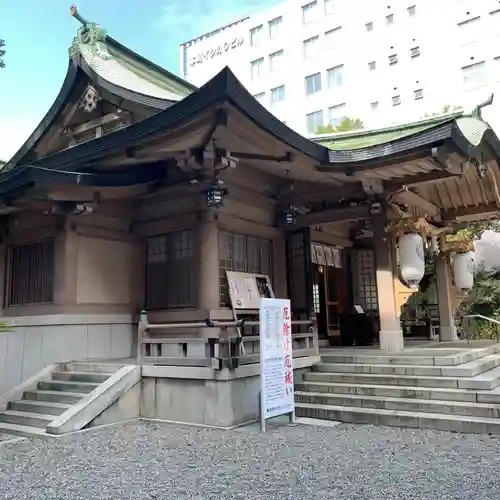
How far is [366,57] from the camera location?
3728 centimetres

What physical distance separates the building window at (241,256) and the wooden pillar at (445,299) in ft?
14.6

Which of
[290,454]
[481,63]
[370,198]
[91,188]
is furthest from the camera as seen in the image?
[481,63]

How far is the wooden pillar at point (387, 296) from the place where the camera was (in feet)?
30.1

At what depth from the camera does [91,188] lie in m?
8.35

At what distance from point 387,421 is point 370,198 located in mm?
4232

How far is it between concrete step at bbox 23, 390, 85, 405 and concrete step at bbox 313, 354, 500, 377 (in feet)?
12.1

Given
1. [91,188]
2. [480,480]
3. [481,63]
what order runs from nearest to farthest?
[480,480]
[91,188]
[481,63]

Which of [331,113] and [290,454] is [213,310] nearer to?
[290,454]

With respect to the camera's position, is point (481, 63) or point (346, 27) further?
point (346, 27)

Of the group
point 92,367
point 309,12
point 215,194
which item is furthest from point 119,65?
point 309,12

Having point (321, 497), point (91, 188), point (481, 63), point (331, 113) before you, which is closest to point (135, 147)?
point (91, 188)

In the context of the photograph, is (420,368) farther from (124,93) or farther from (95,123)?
(95,123)

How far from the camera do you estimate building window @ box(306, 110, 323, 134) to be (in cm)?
3891

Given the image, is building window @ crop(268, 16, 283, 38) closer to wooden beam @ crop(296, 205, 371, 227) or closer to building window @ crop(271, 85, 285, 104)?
building window @ crop(271, 85, 285, 104)
